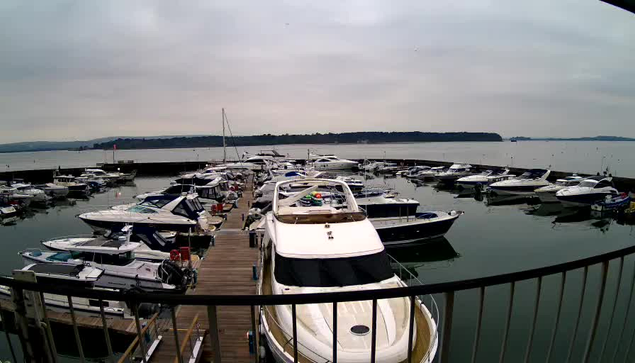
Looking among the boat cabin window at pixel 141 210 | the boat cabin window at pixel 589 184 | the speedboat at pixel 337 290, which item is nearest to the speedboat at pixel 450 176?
the boat cabin window at pixel 589 184

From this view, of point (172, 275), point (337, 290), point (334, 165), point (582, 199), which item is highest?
point (337, 290)

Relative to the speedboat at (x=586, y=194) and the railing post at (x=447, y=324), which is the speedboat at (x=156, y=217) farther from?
the speedboat at (x=586, y=194)

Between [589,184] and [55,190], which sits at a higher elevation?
[589,184]

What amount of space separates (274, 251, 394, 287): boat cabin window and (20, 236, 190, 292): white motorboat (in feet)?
20.4

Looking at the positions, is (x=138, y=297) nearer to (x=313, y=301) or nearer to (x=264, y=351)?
(x=313, y=301)

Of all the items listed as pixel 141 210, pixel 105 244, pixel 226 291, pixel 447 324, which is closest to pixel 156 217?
pixel 141 210

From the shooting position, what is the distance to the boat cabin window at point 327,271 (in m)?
6.56

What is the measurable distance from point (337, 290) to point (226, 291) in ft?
16.1

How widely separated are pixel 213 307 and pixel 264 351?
221 inches

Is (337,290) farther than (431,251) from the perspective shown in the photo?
No

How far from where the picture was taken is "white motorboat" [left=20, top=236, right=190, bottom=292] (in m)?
11.0

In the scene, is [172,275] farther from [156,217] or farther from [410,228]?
[410,228]

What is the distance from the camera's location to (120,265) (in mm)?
11266

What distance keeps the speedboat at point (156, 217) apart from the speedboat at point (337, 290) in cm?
1102
